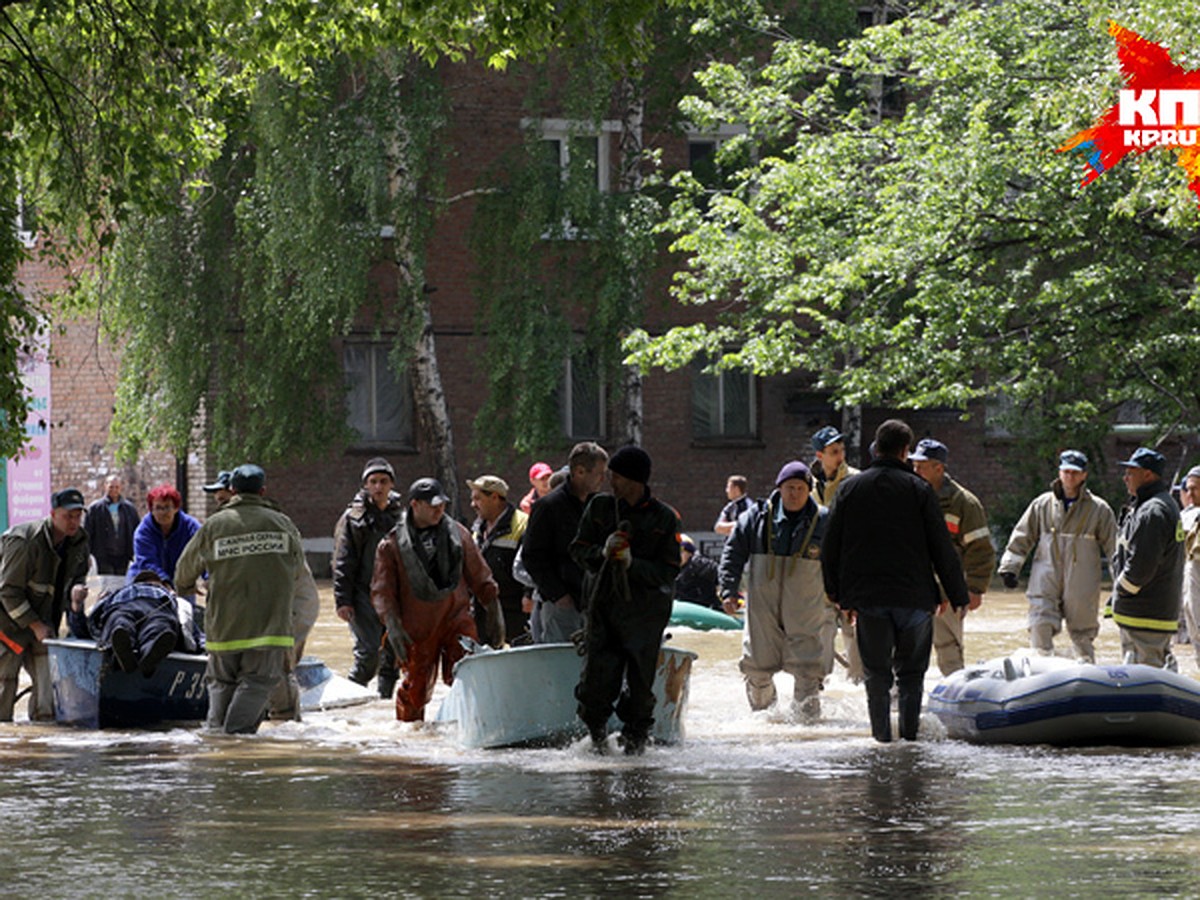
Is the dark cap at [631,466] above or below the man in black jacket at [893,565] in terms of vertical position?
above

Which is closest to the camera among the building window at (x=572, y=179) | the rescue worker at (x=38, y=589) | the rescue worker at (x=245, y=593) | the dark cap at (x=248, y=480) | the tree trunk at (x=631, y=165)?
the rescue worker at (x=245, y=593)

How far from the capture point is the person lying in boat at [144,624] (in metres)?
14.4

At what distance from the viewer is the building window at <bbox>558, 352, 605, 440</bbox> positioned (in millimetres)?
36281

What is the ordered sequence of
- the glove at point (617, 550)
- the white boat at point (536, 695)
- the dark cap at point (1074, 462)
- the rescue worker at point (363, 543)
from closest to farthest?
the glove at point (617, 550) → the white boat at point (536, 695) → the rescue worker at point (363, 543) → the dark cap at point (1074, 462)

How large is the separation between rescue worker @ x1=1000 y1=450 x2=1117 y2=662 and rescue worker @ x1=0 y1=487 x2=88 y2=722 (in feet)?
22.9

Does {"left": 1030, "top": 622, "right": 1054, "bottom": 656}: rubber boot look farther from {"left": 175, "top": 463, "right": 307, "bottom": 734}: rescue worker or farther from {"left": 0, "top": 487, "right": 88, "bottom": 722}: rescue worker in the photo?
{"left": 0, "top": 487, "right": 88, "bottom": 722}: rescue worker

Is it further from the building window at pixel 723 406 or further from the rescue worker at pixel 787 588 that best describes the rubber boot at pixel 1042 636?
the building window at pixel 723 406

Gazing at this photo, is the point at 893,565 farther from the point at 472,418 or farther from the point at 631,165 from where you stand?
the point at 472,418

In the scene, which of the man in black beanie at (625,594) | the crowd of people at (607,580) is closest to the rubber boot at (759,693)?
the crowd of people at (607,580)

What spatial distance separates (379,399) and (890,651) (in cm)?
2352

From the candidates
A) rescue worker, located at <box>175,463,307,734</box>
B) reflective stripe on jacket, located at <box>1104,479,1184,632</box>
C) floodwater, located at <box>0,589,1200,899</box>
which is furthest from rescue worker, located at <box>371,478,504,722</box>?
reflective stripe on jacket, located at <box>1104,479,1184,632</box>

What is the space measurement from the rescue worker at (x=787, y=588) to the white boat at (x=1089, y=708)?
64.7 inches

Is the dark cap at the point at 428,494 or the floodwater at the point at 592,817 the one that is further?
the dark cap at the point at 428,494

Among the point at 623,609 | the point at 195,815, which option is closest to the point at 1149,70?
the point at 623,609
